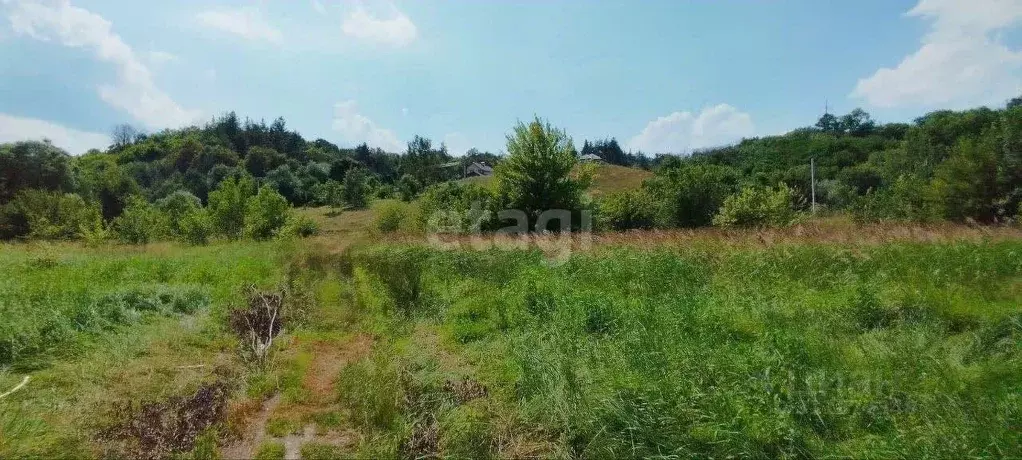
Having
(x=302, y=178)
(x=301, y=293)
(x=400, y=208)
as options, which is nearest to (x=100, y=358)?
(x=301, y=293)

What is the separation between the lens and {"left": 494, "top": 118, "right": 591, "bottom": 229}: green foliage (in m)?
18.5

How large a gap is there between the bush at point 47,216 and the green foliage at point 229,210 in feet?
23.8

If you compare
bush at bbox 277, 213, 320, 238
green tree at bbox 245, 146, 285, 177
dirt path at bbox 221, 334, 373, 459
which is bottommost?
dirt path at bbox 221, 334, 373, 459

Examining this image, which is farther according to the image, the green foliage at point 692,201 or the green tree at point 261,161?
the green tree at point 261,161

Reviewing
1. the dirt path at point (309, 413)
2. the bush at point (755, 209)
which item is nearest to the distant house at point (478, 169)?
the bush at point (755, 209)

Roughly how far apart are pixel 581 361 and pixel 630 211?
2532cm

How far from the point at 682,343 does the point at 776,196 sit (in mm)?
21276

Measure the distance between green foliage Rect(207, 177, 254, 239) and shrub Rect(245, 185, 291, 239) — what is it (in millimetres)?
391

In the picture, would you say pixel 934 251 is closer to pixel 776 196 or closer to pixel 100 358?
pixel 100 358

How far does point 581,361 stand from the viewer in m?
4.71

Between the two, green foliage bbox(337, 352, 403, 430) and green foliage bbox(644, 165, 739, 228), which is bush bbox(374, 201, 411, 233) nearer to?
green foliage bbox(644, 165, 739, 228)

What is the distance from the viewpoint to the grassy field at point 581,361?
342 centimetres

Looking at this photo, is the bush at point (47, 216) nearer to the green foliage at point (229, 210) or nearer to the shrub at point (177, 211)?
the shrub at point (177, 211)

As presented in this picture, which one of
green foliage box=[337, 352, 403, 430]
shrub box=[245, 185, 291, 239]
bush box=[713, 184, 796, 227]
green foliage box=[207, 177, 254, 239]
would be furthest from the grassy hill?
green foliage box=[337, 352, 403, 430]
